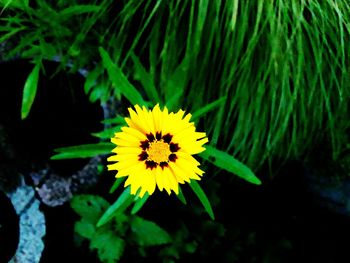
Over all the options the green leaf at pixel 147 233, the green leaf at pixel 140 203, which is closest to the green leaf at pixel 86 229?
the green leaf at pixel 147 233

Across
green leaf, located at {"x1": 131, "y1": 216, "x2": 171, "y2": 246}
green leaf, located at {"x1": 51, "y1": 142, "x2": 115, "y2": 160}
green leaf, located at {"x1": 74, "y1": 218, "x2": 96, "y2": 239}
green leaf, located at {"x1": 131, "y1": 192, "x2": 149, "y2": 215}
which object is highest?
green leaf, located at {"x1": 51, "y1": 142, "x2": 115, "y2": 160}

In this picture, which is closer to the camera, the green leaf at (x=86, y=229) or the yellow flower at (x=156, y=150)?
the yellow flower at (x=156, y=150)

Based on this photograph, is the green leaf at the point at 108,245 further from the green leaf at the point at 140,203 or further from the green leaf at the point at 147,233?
the green leaf at the point at 140,203

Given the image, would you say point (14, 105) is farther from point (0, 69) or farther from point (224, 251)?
point (224, 251)

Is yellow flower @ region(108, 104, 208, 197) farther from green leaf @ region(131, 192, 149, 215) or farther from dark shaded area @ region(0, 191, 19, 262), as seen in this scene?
dark shaded area @ region(0, 191, 19, 262)

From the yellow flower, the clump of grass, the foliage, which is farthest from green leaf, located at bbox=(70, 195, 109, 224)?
the yellow flower

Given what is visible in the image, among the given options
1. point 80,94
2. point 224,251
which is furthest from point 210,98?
point 224,251
